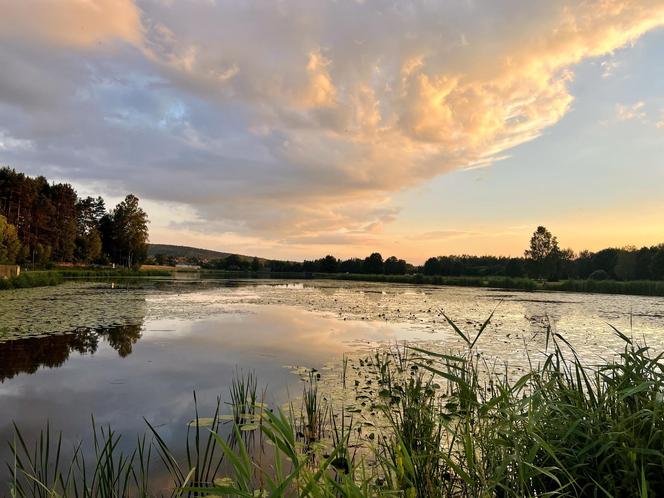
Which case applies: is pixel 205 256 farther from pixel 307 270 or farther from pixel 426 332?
pixel 426 332

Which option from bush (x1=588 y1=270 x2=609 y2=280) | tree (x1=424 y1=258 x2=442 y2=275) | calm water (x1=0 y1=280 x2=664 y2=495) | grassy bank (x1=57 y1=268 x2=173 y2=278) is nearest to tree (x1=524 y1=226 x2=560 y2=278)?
bush (x1=588 y1=270 x2=609 y2=280)

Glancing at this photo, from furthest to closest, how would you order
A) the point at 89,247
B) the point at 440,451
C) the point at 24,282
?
the point at 89,247 < the point at 24,282 < the point at 440,451

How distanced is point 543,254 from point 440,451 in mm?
71225

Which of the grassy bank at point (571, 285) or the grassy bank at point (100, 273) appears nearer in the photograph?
the grassy bank at point (571, 285)

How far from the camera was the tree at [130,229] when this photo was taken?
215ft

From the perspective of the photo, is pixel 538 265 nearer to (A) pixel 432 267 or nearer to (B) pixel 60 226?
(A) pixel 432 267

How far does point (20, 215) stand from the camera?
51438 millimetres

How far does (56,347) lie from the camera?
943 cm

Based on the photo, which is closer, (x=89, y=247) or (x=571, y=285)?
(x=571, y=285)

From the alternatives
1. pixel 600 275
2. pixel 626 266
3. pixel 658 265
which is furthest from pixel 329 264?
pixel 658 265

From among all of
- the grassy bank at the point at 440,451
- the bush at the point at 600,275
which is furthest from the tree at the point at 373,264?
the grassy bank at the point at 440,451

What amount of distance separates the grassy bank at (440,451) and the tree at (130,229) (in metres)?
69.2

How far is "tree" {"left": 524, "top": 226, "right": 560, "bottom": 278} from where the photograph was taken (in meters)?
63.6

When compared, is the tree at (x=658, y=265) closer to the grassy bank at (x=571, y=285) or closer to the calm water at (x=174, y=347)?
the grassy bank at (x=571, y=285)
